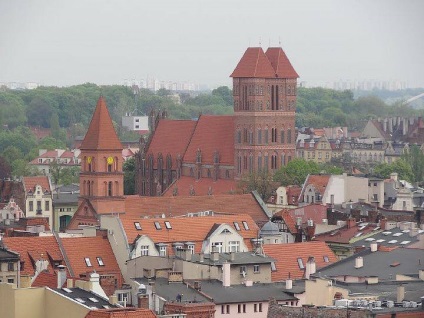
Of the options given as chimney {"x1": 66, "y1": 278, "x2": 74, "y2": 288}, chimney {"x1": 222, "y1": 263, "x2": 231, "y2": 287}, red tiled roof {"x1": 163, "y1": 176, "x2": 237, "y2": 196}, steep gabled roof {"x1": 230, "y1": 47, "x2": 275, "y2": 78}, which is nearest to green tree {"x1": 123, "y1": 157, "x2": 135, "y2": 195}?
red tiled roof {"x1": 163, "y1": 176, "x2": 237, "y2": 196}

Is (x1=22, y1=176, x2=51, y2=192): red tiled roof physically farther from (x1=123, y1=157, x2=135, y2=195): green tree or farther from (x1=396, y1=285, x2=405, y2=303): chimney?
(x1=396, y1=285, x2=405, y2=303): chimney

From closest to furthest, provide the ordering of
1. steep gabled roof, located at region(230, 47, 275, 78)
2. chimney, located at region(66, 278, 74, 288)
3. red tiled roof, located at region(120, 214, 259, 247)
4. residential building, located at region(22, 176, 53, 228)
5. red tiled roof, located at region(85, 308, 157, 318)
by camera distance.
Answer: red tiled roof, located at region(85, 308, 157, 318), chimney, located at region(66, 278, 74, 288), red tiled roof, located at region(120, 214, 259, 247), residential building, located at region(22, 176, 53, 228), steep gabled roof, located at region(230, 47, 275, 78)

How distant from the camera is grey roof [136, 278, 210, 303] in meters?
68.6

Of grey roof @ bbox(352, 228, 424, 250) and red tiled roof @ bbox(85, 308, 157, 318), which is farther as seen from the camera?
grey roof @ bbox(352, 228, 424, 250)

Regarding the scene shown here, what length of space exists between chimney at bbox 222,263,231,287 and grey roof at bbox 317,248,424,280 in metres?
3.16

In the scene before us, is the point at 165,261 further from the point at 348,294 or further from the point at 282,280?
the point at 348,294

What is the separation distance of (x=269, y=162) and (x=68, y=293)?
8172cm

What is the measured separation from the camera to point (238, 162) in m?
144

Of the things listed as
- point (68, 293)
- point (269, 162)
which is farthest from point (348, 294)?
point (269, 162)

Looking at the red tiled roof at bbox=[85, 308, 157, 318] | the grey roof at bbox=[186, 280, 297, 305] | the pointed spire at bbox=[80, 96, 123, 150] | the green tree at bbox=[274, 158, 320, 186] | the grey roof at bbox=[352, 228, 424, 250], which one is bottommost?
the grey roof at bbox=[186, 280, 297, 305]

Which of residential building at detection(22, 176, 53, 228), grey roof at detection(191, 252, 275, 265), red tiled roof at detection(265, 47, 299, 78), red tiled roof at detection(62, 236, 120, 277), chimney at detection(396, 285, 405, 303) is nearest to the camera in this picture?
chimney at detection(396, 285, 405, 303)

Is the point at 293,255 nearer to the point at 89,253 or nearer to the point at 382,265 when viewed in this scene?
the point at 382,265

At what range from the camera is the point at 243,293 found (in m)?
71.4

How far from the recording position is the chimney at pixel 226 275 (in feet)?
240
